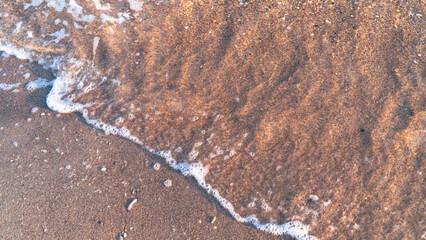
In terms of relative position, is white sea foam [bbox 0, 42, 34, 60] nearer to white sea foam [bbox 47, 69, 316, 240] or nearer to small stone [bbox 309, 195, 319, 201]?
white sea foam [bbox 47, 69, 316, 240]

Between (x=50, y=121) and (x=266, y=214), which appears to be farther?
(x=50, y=121)

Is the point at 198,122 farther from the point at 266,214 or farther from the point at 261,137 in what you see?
the point at 266,214

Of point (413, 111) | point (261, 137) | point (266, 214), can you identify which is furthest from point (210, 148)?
point (413, 111)

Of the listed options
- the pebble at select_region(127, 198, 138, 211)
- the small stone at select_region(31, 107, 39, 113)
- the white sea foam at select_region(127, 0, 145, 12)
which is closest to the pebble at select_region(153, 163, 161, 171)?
the pebble at select_region(127, 198, 138, 211)

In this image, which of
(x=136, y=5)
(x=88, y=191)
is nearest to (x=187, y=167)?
(x=88, y=191)

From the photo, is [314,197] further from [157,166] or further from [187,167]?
[157,166]

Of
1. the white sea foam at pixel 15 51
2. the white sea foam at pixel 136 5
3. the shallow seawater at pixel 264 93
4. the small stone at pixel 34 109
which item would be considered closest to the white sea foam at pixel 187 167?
the shallow seawater at pixel 264 93
